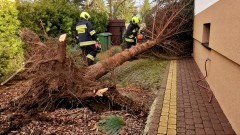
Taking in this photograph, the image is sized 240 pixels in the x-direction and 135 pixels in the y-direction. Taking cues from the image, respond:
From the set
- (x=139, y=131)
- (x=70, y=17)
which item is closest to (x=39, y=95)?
(x=139, y=131)

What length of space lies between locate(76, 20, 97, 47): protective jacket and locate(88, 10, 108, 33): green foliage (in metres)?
6.15

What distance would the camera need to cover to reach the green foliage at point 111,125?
3.67 meters

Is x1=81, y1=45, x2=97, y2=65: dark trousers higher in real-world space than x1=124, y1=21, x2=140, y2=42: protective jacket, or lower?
lower

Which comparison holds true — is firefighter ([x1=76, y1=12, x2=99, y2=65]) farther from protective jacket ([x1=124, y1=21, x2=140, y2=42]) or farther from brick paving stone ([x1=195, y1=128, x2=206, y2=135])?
brick paving stone ([x1=195, y1=128, x2=206, y2=135])

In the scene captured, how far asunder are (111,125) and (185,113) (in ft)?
4.34

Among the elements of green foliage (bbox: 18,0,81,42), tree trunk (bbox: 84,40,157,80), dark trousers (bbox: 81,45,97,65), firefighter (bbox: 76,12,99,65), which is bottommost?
tree trunk (bbox: 84,40,157,80)

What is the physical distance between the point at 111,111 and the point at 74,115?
27.0 inches

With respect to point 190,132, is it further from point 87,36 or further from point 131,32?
point 131,32

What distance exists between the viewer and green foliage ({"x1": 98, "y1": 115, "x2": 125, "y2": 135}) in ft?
12.0

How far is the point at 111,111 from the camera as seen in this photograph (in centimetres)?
452

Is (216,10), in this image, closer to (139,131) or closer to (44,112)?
(139,131)

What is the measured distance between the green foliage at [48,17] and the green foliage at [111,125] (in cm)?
635

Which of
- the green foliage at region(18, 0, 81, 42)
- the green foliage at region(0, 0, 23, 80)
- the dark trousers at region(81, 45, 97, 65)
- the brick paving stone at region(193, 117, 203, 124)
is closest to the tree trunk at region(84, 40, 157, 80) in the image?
the dark trousers at region(81, 45, 97, 65)

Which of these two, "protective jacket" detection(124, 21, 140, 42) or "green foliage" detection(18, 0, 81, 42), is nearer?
"green foliage" detection(18, 0, 81, 42)
